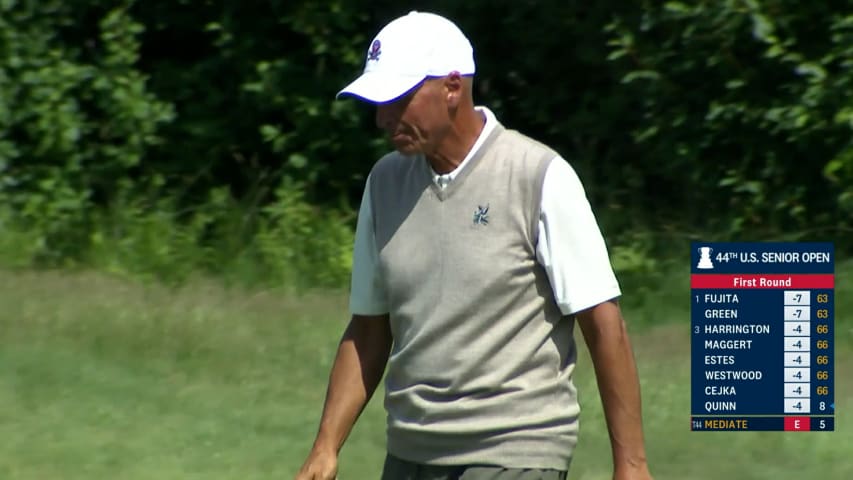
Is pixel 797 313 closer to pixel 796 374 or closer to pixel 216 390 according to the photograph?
pixel 796 374

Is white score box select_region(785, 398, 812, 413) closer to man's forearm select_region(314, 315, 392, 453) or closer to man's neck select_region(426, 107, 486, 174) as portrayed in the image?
man's forearm select_region(314, 315, 392, 453)

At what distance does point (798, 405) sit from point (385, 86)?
13.0 feet

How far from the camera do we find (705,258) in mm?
7746

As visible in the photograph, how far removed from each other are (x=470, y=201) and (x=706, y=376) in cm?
397

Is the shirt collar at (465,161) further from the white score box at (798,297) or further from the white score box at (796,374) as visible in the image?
the white score box at (798,297)

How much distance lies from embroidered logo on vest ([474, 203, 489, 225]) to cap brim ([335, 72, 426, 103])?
29 cm

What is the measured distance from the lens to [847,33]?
8.05 meters

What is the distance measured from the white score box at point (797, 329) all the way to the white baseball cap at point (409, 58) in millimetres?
4037

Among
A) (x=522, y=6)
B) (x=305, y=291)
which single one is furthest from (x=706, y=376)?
(x=522, y=6)

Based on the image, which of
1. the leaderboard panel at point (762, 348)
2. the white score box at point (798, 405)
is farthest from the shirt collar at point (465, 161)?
the white score box at point (798, 405)

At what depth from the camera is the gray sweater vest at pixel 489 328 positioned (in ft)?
10.4

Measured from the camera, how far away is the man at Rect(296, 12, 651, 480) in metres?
3.13

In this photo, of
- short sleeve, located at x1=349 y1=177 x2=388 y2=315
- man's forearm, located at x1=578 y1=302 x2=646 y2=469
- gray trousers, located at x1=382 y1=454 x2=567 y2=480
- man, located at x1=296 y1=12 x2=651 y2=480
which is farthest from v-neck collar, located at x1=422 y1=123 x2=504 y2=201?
gray trousers, located at x1=382 y1=454 x2=567 y2=480

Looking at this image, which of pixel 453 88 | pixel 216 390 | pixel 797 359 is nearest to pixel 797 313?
pixel 797 359
